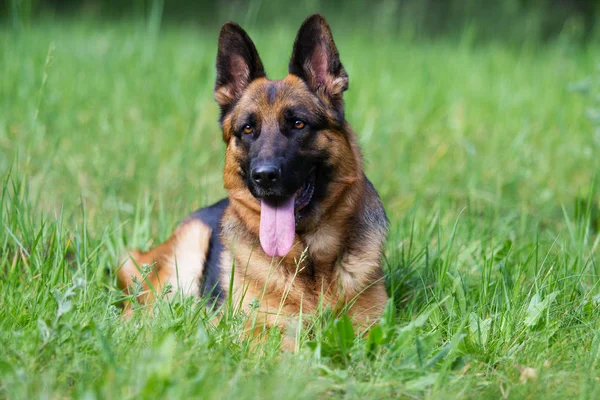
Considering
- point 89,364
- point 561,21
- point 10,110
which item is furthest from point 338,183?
point 561,21

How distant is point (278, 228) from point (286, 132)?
0.54 m

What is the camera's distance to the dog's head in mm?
3512

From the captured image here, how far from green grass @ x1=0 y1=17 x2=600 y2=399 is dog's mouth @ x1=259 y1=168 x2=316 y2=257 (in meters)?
0.48

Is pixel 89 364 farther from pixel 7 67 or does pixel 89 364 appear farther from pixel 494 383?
pixel 7 67

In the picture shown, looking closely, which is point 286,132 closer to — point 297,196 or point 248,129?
point 248,129

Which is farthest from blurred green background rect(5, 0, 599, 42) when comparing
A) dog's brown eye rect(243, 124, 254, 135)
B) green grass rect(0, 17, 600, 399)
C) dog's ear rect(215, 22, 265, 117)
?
dog's brown eye rect(243, 124, 254, 135)

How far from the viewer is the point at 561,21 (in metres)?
15.2

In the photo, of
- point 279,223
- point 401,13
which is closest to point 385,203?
point 279,223

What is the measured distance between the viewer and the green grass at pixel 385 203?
2613mm

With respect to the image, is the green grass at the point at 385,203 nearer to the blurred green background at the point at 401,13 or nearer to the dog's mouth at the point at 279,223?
the dog's mouth at the point at 279,223

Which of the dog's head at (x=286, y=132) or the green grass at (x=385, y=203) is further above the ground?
the dog's head at (x=286, y=132)

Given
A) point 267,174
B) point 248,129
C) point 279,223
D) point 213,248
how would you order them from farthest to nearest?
point 213,248 → point 248,129 → point 279,223 → point 267,174

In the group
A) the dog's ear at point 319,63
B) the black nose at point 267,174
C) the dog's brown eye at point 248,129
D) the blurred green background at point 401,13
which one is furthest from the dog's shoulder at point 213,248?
the blurred green background at point 401,13

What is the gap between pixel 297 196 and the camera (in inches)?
140
